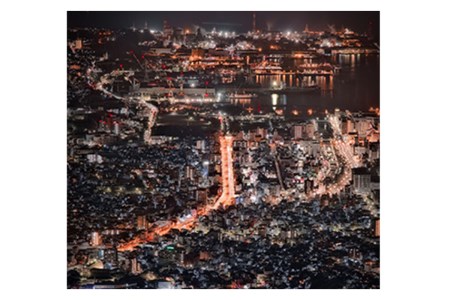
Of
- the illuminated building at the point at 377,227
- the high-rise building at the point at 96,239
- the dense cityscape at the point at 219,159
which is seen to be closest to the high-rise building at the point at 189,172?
the dense cityscape at the point at 219,159

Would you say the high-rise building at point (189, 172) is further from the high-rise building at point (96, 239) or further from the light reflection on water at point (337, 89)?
the high-rise building at point (96, 239)

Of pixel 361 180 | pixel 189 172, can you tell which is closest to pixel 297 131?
pixel 361 180

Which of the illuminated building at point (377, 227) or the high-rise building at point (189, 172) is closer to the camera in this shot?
the illuminated building at point (377, 227)

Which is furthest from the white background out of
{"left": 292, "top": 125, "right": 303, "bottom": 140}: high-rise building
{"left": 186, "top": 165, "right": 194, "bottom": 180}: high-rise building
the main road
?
{"left": 186, "top": 165, "right": 194, "bottom": 180}: high-rise building

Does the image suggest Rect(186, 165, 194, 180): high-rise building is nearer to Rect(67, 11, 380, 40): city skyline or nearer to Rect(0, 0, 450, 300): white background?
Rect(0, 0, 450, 300): white background

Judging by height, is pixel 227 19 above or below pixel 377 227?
above

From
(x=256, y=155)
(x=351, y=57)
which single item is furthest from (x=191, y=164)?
(x=351, y=57)

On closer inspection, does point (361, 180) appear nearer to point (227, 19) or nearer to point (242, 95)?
point (242, 95)
